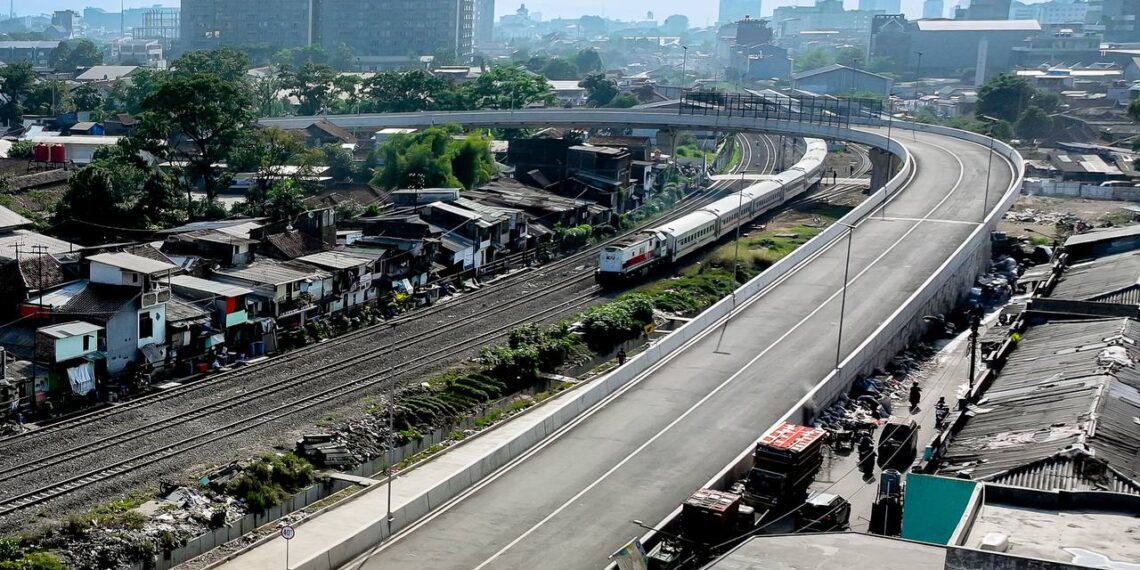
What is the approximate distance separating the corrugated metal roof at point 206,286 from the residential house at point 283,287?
529 mm

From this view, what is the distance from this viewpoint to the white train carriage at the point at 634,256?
5003cm

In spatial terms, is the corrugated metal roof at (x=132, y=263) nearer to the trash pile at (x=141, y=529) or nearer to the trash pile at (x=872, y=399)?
the trash pile at (x=141, y=529)

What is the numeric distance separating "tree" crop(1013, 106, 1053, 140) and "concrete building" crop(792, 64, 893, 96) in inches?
1810

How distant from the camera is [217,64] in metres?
100

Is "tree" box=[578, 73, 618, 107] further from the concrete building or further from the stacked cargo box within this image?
the stacked cargo box

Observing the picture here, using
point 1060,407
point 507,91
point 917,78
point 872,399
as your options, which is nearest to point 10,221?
point 872,399

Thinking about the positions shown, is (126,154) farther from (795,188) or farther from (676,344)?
(795,188)

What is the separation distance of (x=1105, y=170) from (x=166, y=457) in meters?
70.8

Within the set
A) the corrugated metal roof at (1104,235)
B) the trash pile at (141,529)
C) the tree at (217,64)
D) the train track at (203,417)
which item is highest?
the tree at (217,64)

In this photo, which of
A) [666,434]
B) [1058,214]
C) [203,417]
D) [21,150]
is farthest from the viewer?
[21,150]

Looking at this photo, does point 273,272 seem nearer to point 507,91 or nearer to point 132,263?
point 132,263

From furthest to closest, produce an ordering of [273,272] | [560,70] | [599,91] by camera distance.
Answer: [560,70] < [599,91] < [273,272]

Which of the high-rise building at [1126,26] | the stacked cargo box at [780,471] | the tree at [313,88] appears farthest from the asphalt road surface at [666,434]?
the high-rise building at [1126,26]

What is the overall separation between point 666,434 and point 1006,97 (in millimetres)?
84218
